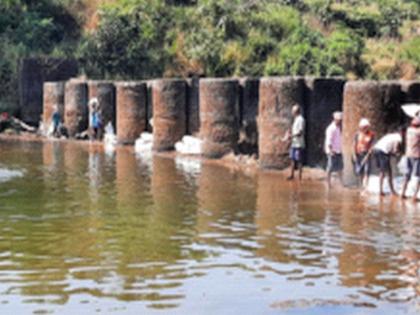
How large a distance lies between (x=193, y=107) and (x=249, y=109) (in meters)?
2.53

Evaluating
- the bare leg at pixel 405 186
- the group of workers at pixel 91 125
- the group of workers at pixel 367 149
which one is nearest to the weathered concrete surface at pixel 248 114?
the group of workers at pixel 367 149

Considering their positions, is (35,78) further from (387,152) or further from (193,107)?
(387,152)

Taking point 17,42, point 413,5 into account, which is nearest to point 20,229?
point 17,42

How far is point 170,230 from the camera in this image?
1161 cm

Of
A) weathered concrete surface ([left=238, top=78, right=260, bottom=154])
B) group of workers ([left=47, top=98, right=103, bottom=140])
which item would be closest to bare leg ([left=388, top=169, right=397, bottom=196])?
weathered concrete surface ([left=238, top=78, right=260, bottom=154])

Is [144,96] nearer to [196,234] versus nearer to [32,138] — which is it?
[32,138]

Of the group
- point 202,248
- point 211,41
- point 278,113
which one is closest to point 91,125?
point 211,41

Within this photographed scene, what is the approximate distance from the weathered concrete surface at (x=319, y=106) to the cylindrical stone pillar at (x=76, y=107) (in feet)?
35.4

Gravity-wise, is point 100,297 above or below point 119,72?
below

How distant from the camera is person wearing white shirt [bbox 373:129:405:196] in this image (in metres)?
14.7

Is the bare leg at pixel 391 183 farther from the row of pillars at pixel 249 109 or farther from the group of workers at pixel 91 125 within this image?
the group of workers at pixel 91 125

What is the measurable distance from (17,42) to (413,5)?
18472mm

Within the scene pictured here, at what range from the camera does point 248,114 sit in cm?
2056

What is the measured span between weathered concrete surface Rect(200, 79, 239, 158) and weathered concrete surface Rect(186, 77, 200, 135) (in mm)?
1832
